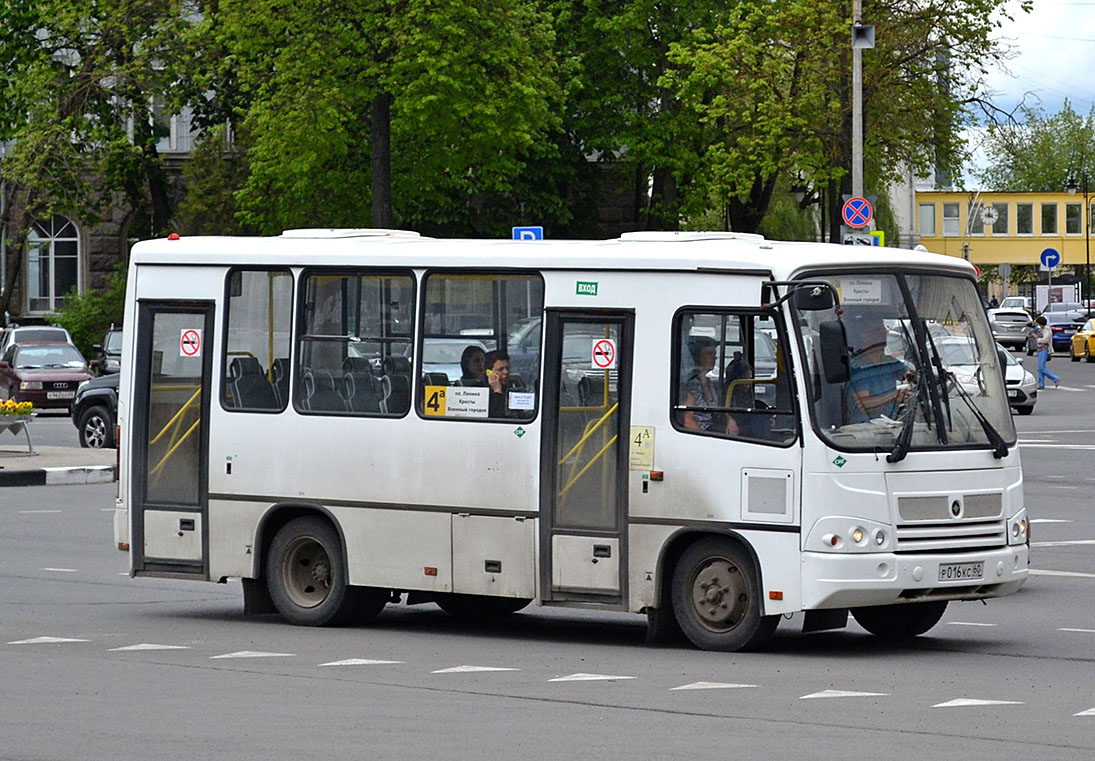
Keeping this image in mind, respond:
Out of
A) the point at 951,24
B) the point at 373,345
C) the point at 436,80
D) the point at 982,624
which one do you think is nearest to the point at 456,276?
the point at 373,345

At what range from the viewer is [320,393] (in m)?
13.7

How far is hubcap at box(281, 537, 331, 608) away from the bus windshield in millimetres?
3667

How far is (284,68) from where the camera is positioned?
48156 millimetres

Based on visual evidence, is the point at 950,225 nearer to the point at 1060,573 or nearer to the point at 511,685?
the point at 1060,573

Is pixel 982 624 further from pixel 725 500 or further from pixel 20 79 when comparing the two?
pixel 20 79

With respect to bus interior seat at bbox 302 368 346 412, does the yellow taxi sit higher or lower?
higher

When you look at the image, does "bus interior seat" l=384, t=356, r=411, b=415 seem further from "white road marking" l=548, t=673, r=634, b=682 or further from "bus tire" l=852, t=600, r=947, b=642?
"bus tire" l=852, t=600, r=947, b=642

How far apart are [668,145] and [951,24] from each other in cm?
1025

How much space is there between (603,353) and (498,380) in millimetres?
754

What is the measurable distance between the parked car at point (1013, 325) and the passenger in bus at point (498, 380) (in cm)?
6229

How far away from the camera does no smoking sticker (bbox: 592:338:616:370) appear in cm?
1259

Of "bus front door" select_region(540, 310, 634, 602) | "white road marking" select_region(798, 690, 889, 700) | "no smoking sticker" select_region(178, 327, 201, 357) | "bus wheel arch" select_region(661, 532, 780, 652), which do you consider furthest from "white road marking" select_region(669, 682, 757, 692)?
"no smoking sticker" select_region(178, 327, 201, 357)

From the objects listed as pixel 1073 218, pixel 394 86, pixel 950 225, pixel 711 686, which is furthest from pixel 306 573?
pixel 1073 218

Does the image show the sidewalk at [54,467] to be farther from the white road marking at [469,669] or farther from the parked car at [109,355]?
the white road marking at [469,669]
